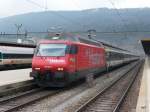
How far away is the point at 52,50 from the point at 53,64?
84 cm

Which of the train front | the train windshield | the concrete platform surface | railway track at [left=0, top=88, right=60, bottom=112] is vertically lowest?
railway track at [left=0, top=88, right=60, bottom=112]

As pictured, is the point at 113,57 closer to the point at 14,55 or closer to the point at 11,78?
the point at 14,55

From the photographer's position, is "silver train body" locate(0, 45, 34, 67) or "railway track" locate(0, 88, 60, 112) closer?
"railway track" locate(0, 88, 60, 112)

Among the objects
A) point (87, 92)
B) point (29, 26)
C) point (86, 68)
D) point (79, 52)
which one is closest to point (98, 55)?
point (86, 68)

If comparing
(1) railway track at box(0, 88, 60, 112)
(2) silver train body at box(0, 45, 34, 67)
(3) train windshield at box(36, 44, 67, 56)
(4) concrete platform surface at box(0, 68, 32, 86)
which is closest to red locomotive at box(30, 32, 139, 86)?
(3) train windshield at box(36, 44, 67, 56)

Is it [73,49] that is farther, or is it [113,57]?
[113,57]

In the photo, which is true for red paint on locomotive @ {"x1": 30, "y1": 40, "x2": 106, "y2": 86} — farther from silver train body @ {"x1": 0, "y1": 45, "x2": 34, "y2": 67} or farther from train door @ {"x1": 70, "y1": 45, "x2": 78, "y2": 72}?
silver train body @ {"x1": 0, "y1": 45, "x2": 34, "y2": 67}

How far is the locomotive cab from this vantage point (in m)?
20.5

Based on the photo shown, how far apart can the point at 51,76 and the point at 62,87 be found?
185 centimetres

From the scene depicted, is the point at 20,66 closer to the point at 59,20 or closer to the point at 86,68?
the point at 86,68

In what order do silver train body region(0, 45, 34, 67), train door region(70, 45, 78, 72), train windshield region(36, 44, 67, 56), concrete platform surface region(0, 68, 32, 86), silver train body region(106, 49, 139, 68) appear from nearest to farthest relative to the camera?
concrete platform surface region(0, 68, 32, 86), train windshield region(36, 44, 67, 56), train door region(70, 45, 78, 72), silver train body region(106, 49, 139, 68), silver train body region(0, 45, 34, 67)

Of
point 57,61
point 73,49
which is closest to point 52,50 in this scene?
point 57,61

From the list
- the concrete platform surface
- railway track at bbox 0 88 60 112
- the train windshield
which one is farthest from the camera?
the train windshield

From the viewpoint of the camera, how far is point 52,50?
2114 centimetres
